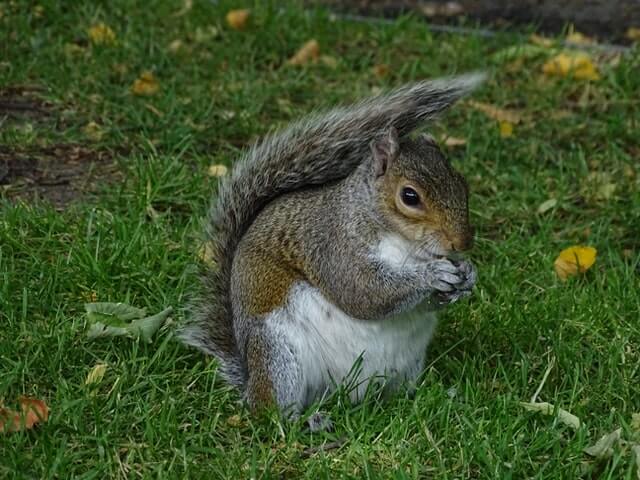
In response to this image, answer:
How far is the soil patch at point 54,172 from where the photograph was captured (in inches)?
132

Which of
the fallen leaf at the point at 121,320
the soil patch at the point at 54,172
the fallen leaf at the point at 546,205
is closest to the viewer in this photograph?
the fallen leaf at the point at 121,320

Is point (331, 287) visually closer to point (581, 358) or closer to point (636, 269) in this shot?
point (581, 358)

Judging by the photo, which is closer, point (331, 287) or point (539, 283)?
point (331, 287)

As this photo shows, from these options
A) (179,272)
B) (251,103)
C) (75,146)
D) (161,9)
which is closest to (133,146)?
(75,146)

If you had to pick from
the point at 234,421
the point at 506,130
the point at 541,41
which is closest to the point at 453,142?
the point at 506,130

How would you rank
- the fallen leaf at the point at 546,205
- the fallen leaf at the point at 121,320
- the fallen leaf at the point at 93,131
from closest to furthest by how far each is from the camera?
the fallen leaf at the point at 121,320 → the fallen leaf at the point at 546,205 → the fallen leaf at the point at 93,131

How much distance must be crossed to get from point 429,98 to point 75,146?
1476mm

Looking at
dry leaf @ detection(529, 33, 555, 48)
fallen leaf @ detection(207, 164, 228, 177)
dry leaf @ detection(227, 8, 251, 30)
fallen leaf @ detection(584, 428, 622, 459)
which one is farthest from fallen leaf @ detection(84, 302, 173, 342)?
dry leaf @ detection(529, 33, 555, 48)

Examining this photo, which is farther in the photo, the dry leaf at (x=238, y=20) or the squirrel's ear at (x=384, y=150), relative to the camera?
the dry leaf at (x=238, y=20)

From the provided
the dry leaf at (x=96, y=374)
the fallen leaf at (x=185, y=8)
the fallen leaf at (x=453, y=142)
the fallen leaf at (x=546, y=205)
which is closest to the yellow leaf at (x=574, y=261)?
the fallen leaf at (x=546, y=205)

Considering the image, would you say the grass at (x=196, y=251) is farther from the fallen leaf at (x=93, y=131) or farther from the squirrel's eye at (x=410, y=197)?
the squirrel's eye at (x=410, y=197)

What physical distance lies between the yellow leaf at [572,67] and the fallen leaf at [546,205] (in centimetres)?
99

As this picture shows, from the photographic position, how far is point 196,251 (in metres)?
3.07

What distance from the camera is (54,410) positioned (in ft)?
7.73
